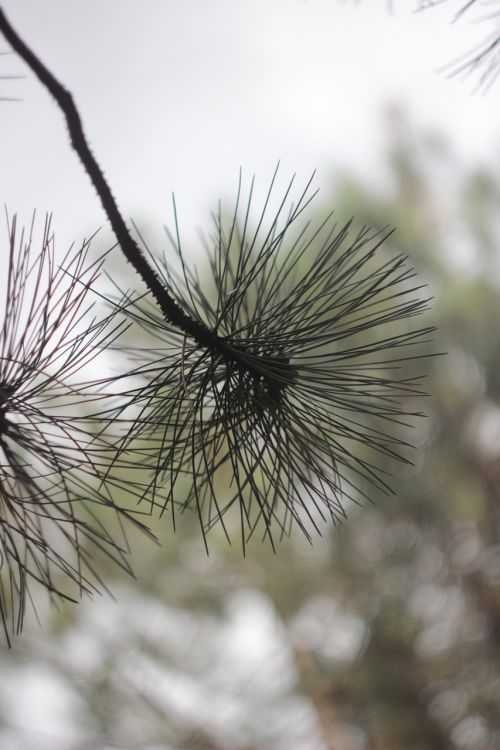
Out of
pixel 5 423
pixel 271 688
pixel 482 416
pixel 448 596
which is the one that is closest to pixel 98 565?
pixel 271 688

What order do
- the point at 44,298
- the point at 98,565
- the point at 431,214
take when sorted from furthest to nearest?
the point at 431,214
the point at 98,565
the point at 44,298

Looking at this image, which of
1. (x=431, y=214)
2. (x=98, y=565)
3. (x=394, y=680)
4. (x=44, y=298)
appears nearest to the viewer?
(x=44, y=298)

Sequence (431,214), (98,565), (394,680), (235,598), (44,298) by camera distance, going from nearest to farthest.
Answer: (44,298) < (394,680) < (98,565) < (235,598) < (431,214)

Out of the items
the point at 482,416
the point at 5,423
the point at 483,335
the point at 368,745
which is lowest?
the point at 5,423

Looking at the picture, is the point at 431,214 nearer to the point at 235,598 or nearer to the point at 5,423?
the point at 235,598

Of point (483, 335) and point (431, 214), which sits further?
point (431, 214)

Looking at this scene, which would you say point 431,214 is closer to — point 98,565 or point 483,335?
point 483,335

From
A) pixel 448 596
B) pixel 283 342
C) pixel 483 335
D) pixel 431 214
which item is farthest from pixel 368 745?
pixel 283 342

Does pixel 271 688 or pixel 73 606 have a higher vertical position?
pixel 73 606

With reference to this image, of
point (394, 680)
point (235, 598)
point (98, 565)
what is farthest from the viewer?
point (235, 598)
